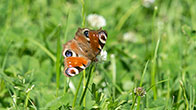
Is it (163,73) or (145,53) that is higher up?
(145,53)

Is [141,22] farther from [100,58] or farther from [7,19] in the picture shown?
[100,58]

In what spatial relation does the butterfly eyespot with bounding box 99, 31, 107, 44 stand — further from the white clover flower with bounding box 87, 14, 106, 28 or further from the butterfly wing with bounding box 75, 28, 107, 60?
the white clover flower with bounding box 87, 14, 106, 28

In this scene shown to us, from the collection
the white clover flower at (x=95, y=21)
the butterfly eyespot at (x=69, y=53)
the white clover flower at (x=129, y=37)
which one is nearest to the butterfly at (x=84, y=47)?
the butterfly eyespot at (x=69, y=53)

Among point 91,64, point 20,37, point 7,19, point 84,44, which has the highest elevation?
point 7,19

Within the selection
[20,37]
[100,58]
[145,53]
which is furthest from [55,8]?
[100,58]

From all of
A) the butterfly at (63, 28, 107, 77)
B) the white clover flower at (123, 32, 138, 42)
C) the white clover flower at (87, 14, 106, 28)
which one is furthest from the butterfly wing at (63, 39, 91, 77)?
the white clover flower at (123, 32, 138, 42)

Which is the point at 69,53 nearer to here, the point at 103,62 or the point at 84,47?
the point at 84,47

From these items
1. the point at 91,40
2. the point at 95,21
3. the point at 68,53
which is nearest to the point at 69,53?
the point at 68,53
